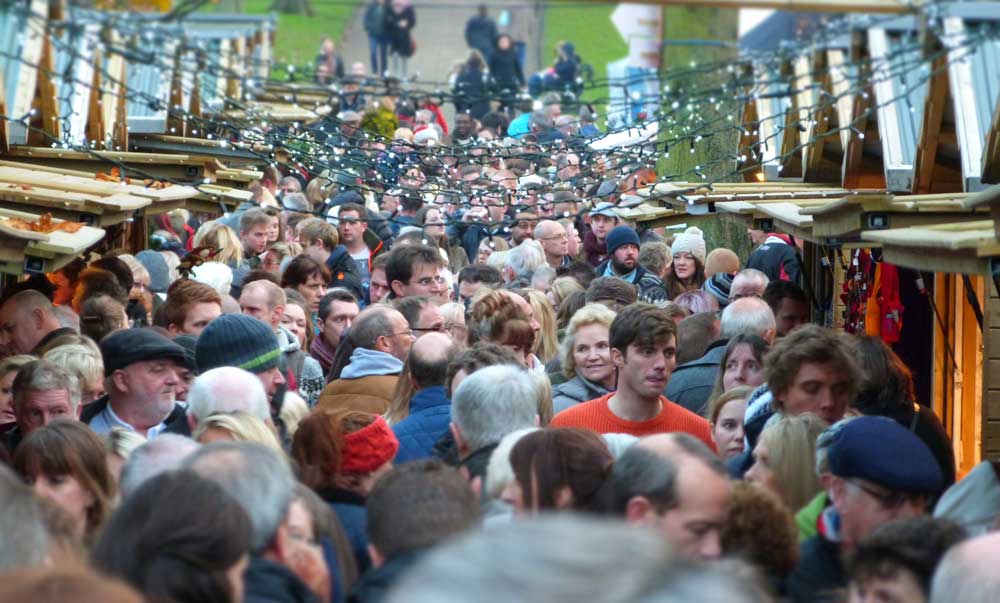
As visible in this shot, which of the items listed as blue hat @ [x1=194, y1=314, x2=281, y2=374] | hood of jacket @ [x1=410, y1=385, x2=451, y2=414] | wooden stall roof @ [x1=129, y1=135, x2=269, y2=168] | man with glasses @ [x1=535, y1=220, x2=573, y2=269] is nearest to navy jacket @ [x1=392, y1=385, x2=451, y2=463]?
hood of jacket @ [x1=410, y1=385, x2=451, y2=414]

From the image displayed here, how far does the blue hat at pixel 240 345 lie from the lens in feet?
23.7

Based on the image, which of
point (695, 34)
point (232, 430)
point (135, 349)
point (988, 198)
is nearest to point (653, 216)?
point (695, 34)

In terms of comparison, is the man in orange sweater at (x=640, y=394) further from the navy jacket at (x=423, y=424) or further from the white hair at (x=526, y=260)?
the white hair at (x=526, y=260)

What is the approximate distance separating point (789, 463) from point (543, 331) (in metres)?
4.57

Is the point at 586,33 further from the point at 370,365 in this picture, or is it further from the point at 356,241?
the point at 356,241

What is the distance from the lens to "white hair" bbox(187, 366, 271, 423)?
5973 millimetres

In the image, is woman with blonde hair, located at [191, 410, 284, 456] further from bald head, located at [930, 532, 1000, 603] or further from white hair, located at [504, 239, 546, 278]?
white hair, located at [504, 239, 546, 278]

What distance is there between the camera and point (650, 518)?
4.43 meters

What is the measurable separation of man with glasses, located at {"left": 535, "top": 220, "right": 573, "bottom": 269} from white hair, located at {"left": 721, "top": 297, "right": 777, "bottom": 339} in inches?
219

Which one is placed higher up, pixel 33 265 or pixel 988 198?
pixel 988 198

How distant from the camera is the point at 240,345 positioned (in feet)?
23.9

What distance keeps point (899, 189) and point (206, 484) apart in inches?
309

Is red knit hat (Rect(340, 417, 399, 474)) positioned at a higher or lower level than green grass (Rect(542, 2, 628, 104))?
lower

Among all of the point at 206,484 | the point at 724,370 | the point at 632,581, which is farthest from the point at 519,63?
the point at 632,581
